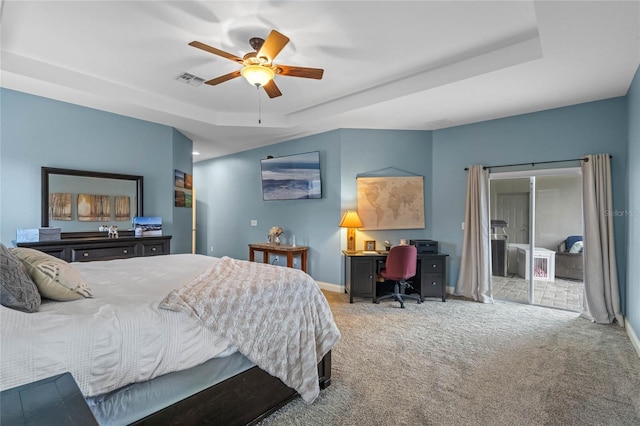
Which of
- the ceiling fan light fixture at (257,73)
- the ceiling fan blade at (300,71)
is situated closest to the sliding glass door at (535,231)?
the ceiling fan blade at (300,71)

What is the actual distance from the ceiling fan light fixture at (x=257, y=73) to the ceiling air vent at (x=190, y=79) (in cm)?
122

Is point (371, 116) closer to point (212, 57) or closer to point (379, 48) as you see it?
point (379, 48)

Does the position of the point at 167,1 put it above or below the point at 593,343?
above

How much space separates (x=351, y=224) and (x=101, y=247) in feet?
10.7

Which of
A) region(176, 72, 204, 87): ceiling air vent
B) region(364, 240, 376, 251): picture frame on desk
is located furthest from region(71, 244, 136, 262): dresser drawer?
region(364, 240, 376, 251): picture frame on desk

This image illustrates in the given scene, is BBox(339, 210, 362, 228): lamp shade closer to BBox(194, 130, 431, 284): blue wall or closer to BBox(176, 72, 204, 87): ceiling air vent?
BBox(194, 130, 431, 284): blue wall

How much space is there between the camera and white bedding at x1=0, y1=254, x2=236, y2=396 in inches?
43.7

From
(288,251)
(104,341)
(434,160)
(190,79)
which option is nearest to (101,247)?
(190,79)

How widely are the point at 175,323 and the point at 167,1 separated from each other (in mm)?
2299

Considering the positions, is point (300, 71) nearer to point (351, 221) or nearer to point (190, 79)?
point (190, 79)

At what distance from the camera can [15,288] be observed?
136 cm

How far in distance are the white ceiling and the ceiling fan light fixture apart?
0.36m

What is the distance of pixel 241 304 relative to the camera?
177 cm

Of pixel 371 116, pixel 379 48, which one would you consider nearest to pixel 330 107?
pixel 371 116
